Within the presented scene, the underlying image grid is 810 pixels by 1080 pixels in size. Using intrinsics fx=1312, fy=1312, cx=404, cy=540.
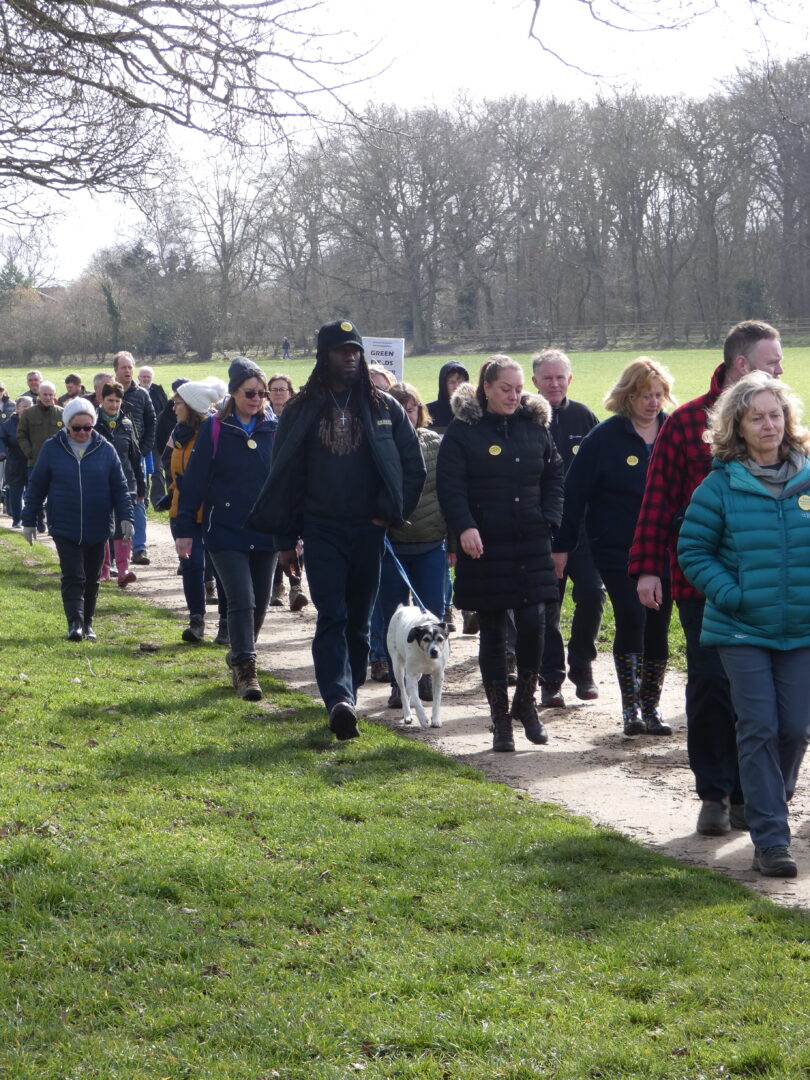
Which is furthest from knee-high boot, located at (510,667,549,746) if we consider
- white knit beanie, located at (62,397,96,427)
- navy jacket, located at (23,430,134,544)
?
white knit beanie, located at (62,397,96,427)

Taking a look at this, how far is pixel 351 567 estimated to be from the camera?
303 inches

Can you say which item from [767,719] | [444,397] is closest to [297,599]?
[444,397]

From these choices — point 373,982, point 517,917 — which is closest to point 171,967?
point 373,982

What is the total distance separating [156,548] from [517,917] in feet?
48.8

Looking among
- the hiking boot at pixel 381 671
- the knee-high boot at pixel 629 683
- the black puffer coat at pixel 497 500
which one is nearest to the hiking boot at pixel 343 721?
the black puffer coat at pixel 497 500

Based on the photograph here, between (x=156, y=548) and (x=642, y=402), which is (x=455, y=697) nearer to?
(x=642, y=402)

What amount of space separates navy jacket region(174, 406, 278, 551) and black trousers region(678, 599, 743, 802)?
11.9 ft

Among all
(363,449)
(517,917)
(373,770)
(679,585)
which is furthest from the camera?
(363,449)

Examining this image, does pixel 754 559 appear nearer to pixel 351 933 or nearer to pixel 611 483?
pixel 351 933

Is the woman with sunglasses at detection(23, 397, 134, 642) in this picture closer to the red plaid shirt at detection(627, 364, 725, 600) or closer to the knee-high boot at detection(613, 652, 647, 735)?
the knee-high boot at detection(613, 652, 647, 735)

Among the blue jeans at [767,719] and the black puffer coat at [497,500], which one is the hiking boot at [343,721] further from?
the blue jeans at [767,719]

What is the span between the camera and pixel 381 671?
386 inches

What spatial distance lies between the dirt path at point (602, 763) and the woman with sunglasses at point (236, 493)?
812 millimetres

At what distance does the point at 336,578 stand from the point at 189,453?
380 centimetres
